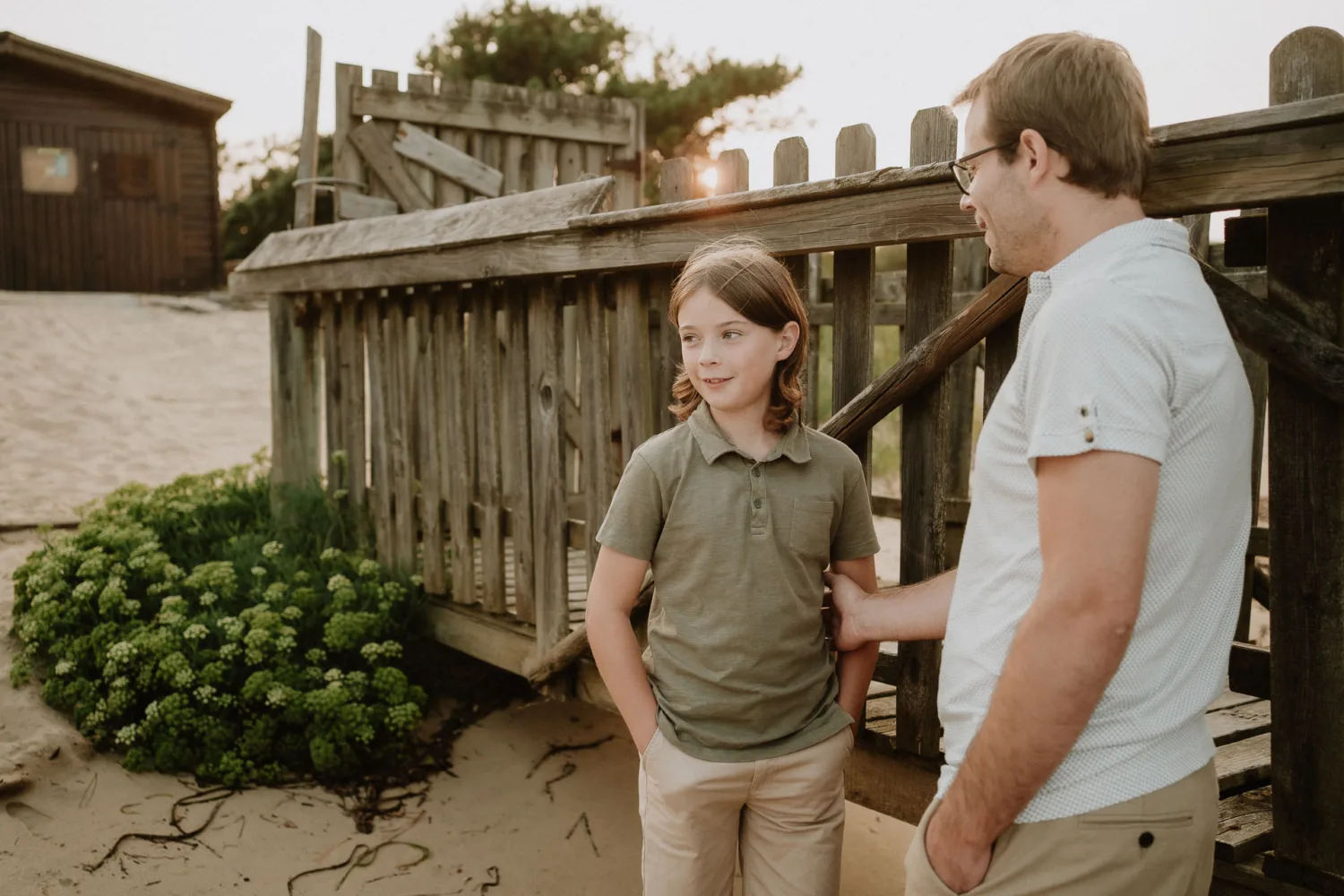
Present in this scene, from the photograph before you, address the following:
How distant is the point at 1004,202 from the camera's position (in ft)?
4.88

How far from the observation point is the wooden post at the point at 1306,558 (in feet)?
6.54

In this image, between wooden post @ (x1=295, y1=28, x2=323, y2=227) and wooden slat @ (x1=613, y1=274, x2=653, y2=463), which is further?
wooden post @ (x1=295, y1=28, x2=323, y2=227)

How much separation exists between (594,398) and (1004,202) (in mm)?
2544

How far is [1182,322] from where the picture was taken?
1.28m

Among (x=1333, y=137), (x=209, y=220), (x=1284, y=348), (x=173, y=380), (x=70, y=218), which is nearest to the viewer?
(x=1333, y=137)

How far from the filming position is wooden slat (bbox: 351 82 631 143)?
6.68m

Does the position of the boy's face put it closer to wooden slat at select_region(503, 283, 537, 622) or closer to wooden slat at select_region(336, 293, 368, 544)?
wooden slat at select_region(503, 283, 537, 622)

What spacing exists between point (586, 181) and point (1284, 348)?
2501 mm

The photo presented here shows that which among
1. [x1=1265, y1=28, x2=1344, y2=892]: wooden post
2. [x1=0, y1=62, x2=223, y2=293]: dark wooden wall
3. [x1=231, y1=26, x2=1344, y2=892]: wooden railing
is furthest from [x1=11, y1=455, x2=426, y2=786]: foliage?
[x1=0, y1=62, x2=223, y2=293]: dark wooden wall

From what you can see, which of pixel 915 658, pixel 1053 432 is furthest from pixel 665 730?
pixel 1053 432

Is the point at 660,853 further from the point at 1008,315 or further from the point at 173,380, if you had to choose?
the point at 173,380

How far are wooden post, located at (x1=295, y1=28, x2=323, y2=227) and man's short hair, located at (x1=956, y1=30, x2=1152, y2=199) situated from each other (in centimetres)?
574

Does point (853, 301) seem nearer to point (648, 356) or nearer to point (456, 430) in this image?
point (648, 356)

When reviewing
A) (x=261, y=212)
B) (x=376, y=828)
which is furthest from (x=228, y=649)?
(x=261, y=212)
